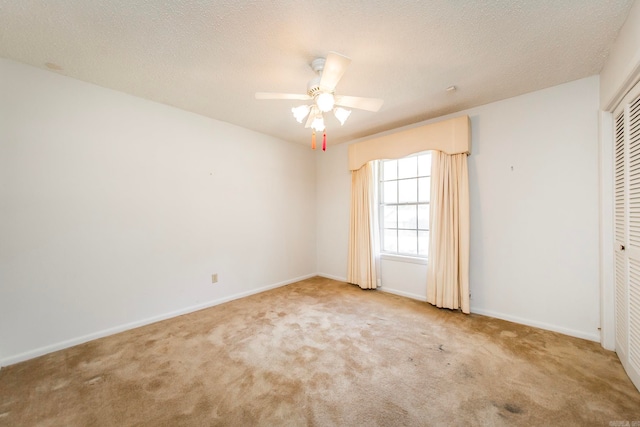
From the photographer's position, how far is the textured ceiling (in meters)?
1.58

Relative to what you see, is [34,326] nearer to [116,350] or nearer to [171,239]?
[116,350]

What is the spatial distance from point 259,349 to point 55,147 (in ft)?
8.80

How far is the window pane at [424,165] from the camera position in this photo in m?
3.55

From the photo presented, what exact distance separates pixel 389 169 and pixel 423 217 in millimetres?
968

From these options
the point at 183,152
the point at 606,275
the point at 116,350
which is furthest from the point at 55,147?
the point at 606,275

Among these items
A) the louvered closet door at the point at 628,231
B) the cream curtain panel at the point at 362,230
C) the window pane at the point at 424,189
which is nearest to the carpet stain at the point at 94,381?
the cream curtain panel at the point at 362,230

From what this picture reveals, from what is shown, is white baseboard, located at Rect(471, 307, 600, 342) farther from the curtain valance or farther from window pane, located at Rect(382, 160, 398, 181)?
window pane, located at Rect(382, 160, 398, 181)

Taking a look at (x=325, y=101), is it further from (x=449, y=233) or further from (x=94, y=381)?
(x=94, y=381)

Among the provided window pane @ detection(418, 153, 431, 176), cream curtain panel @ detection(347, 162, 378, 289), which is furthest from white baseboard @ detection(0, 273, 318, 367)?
window pane @ detection(418, 153, 431, 176)

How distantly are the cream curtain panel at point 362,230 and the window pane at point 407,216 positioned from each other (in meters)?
0.42

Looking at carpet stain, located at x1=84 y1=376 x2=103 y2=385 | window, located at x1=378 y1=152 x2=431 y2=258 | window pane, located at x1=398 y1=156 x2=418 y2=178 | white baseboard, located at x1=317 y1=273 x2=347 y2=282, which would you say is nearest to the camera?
carpet stain, located at x1=84 y1=376 x2=103 y2=385

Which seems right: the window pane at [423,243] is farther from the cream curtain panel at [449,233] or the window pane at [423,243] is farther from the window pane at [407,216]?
the cream curtain panel at [449,233]

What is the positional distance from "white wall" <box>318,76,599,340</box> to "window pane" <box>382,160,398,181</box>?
111cm

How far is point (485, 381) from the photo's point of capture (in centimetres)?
178
